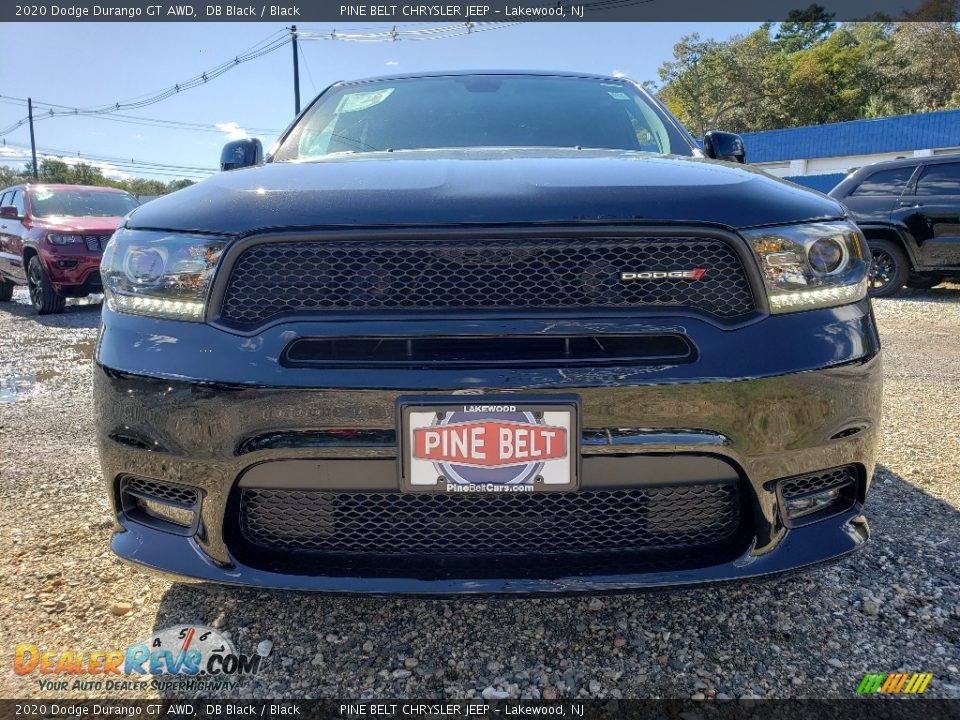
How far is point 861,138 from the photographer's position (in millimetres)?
30000

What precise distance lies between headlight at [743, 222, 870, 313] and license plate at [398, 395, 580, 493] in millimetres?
545

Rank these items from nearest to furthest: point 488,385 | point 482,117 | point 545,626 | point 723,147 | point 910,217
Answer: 1. point 488,385
2. point 545,626
3. point 723,147
4. point 482,117
5. point 910,217

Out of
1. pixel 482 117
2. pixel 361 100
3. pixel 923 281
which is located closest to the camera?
pixel 482 117

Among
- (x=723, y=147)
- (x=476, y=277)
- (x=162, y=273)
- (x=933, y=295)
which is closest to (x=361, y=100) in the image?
(x=723, y=147)

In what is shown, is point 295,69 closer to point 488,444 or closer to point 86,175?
point 488,444

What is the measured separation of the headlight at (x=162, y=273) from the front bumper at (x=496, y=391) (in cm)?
5

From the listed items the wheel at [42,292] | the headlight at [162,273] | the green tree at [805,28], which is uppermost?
the green tree at [805,28]

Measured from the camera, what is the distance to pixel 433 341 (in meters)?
1.42

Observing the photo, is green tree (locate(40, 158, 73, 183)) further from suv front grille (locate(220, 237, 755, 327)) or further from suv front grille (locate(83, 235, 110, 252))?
suv front grille (locate(220, 237, 755, 327))

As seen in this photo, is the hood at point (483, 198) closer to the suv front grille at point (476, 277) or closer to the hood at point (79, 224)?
the suv front grille at point (476, 277)

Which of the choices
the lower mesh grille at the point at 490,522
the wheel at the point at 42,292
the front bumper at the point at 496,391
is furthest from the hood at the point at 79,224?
the lower mesh grille at the point at 490,522

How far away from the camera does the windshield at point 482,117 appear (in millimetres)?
2482

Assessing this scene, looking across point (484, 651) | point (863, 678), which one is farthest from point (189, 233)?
point (863, 678)

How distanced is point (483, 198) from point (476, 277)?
0.58 ft
